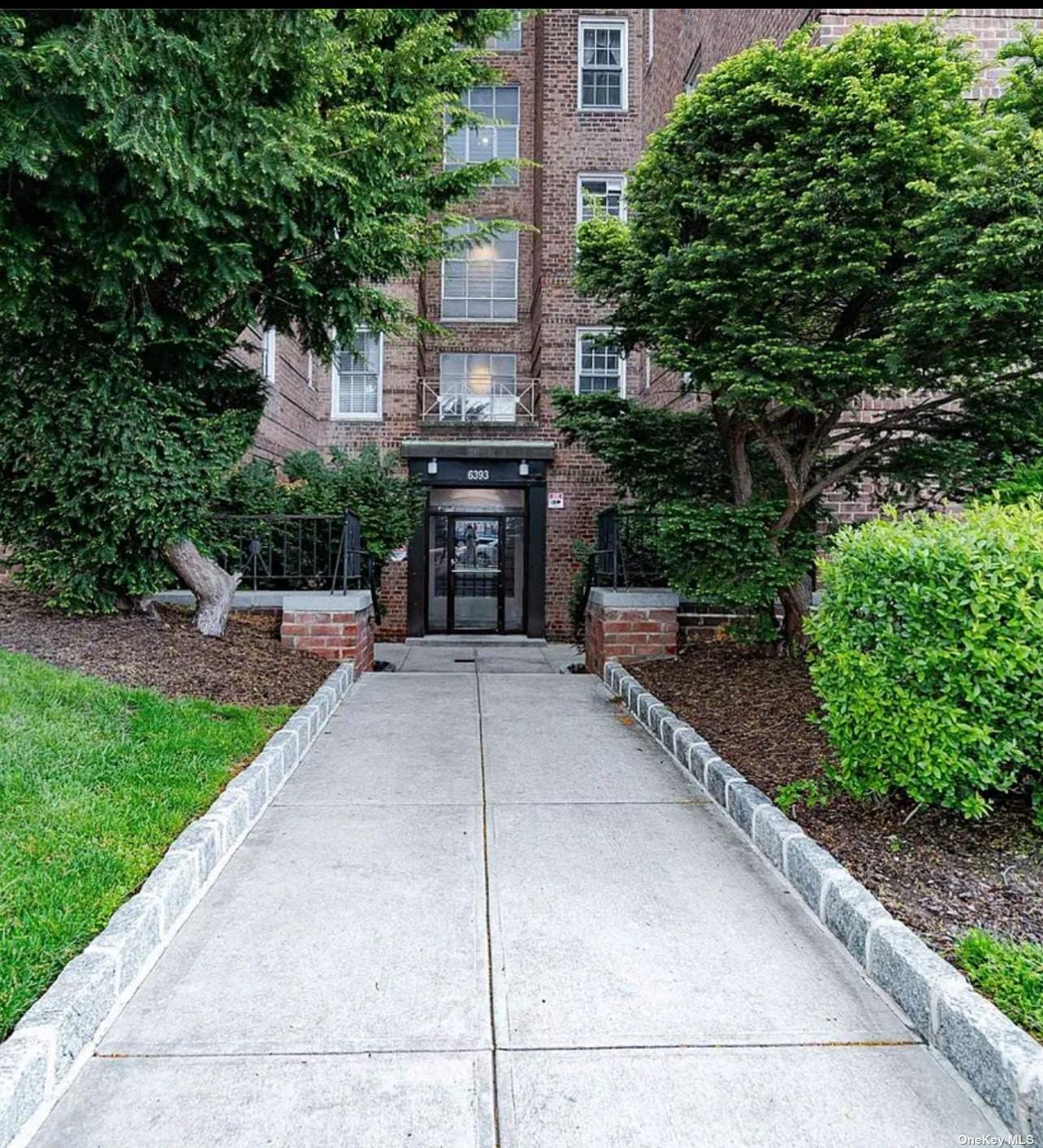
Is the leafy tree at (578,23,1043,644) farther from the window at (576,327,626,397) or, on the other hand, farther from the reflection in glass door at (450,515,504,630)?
the reflection in glass door at (450,515,504,630)

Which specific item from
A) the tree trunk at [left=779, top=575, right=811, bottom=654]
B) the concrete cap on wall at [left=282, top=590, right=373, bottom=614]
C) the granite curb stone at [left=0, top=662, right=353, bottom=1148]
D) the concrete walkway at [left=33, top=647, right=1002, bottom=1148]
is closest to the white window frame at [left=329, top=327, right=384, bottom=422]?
the concrete cap on wall at [left=282, top=590, right=373, bottom=614]

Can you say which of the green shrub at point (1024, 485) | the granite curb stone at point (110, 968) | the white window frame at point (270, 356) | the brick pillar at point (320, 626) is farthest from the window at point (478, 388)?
the granite curb stone at point (110, 968)

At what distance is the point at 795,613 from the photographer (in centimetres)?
660

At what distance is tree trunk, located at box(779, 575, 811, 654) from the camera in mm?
6523

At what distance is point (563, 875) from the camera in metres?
3.21

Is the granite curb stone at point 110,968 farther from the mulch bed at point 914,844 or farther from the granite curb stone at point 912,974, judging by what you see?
the mulch bed at point 914,844

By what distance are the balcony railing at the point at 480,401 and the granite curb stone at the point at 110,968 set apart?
1125 centimetres

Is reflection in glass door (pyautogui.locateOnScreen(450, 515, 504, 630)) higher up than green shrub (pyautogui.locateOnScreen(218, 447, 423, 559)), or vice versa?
green shrub (pyautogui.locateOnScreen(218, 447, 423, 559))

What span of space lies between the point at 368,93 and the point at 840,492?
17.9ft

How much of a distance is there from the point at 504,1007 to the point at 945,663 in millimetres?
1995

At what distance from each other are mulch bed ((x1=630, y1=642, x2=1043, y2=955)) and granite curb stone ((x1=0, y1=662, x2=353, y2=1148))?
249cm

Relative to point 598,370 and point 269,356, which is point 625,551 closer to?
point 269,356

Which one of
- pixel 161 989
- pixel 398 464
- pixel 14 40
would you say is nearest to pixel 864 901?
pixel 161 989

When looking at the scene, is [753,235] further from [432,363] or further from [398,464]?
[432,363]
